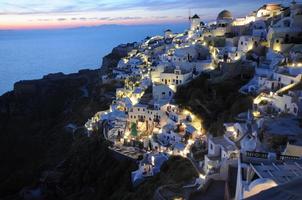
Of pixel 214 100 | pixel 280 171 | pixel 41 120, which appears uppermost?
pixel 280 171

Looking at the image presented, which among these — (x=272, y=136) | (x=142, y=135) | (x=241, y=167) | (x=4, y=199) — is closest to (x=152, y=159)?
(x=142, y=135)

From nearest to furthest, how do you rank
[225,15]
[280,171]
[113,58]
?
[280,171]
[225,15]
[113,58]

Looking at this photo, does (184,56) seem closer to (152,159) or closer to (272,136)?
(152,159)

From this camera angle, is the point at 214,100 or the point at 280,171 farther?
the point at 214,100

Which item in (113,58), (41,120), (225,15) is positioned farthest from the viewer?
(113,58)

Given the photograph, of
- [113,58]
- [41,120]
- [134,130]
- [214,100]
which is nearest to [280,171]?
[214,100]

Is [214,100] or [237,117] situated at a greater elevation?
[237,117]

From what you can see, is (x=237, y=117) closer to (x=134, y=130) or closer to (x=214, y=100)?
(x=214, y=100)

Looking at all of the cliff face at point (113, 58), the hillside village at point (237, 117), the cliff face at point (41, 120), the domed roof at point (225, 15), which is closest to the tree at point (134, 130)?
the hillside village at point (237, 117)
